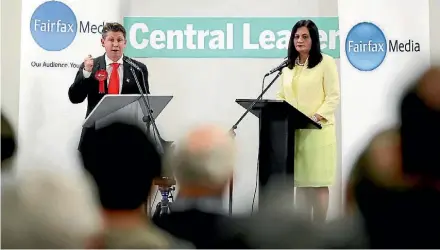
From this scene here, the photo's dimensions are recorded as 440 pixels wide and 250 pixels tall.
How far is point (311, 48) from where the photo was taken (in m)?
1.33

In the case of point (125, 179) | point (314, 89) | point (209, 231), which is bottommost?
point (209, 231)

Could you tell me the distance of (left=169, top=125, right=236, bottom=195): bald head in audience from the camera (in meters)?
1.29

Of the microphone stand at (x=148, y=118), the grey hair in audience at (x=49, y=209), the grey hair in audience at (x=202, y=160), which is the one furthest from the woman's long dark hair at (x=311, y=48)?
the grey hair in audience at (x=49, y=209)

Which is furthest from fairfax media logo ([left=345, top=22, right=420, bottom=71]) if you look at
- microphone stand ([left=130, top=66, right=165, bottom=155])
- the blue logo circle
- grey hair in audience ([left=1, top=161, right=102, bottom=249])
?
grey hair in audience ([left=1, top=161, right=102, bottom=249])

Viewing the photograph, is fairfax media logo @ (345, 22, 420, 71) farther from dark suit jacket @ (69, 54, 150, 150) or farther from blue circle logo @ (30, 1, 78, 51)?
blue circle logo @ (30, 1, 78, 51)

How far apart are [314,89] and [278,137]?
146 mm

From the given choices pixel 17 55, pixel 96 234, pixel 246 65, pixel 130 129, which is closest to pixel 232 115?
pixel 246 65

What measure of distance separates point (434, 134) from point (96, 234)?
33.4 inches

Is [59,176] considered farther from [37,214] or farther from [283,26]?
[283,26]

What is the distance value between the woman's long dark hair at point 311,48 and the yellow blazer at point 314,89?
0.01 meters

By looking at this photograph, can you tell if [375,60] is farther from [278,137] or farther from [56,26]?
[56,26]

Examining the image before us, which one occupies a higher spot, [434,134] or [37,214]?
[434,134]

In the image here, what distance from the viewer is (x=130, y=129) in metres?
1.30

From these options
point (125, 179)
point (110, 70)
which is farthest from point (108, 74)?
point (125, 179)
